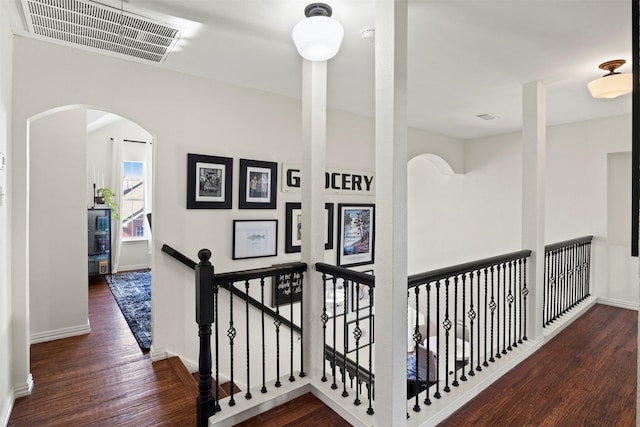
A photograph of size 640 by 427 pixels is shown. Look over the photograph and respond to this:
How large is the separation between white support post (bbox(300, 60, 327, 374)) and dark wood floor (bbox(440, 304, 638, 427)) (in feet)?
3.18

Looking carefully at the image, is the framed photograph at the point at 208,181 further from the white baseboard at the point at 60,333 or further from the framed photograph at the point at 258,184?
the white baseboard at the point at 60,333

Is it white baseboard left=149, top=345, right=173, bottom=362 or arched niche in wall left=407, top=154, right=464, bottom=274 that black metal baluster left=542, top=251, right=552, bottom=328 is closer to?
arched niche in wall left=407, top=154, right=464, bottom=274

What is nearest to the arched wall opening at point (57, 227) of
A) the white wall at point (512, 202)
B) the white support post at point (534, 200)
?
the white support post at point (534, 200)

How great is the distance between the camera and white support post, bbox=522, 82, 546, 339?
10.0 feet

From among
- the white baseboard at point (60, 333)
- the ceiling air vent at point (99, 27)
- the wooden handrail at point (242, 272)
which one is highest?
the ceiling air vent at point (99, 27)

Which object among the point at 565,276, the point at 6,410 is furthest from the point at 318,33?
the point at 565,276

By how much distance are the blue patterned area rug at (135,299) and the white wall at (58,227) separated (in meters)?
0.50

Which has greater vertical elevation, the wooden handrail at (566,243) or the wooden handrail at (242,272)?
the wooden handrail at (566,243)

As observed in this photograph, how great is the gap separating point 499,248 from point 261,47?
183 inches

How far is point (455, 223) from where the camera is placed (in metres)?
5.84

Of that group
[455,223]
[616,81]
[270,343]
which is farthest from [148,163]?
[616,81]

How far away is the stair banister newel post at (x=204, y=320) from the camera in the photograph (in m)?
1.83

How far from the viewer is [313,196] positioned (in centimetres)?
235

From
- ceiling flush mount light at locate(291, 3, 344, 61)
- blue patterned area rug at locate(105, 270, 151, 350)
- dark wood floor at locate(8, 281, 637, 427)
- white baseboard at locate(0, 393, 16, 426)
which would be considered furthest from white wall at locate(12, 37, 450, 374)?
ceiling flush mount light at locate(291, 3, 344, 61)
